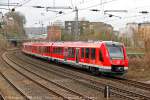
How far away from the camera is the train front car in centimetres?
2708

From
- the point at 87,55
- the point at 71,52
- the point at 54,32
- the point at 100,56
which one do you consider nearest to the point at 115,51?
the point at 100,56

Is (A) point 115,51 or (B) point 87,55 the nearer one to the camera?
(A) point 115,51

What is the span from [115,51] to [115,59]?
823 mm

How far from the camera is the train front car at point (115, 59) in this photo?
27078mm

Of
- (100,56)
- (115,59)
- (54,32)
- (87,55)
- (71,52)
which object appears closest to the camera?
(115,59)

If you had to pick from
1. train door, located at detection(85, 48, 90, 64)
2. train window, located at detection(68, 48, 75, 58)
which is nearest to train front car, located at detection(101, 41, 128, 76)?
train door, located at detection(85, 48, 90, 64)

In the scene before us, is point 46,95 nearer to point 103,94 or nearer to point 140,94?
point 103,94

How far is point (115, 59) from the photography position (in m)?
27.4

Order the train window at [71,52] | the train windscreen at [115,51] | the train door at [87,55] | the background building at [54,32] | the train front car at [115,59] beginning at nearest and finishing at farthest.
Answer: the train front car at [115,59], the train windscreen at [115,51], the train door at [87,55], the train window at [71,52], the background building at [54,32]

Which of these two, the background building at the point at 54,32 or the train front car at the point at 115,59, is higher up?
the train front car at the point at 115,59

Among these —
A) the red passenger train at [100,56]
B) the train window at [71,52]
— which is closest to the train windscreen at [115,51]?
the red passenger train at [100,56]

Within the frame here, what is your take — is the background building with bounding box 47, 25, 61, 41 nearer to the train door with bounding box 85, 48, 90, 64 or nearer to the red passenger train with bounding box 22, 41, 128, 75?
the red passenger train with bounding box 22, 41, 128, 75

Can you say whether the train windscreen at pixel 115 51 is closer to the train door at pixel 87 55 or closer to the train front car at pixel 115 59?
the train front car at pixel 115 59

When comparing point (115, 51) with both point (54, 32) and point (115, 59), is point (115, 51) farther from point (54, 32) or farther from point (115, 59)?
point (54, 32)
